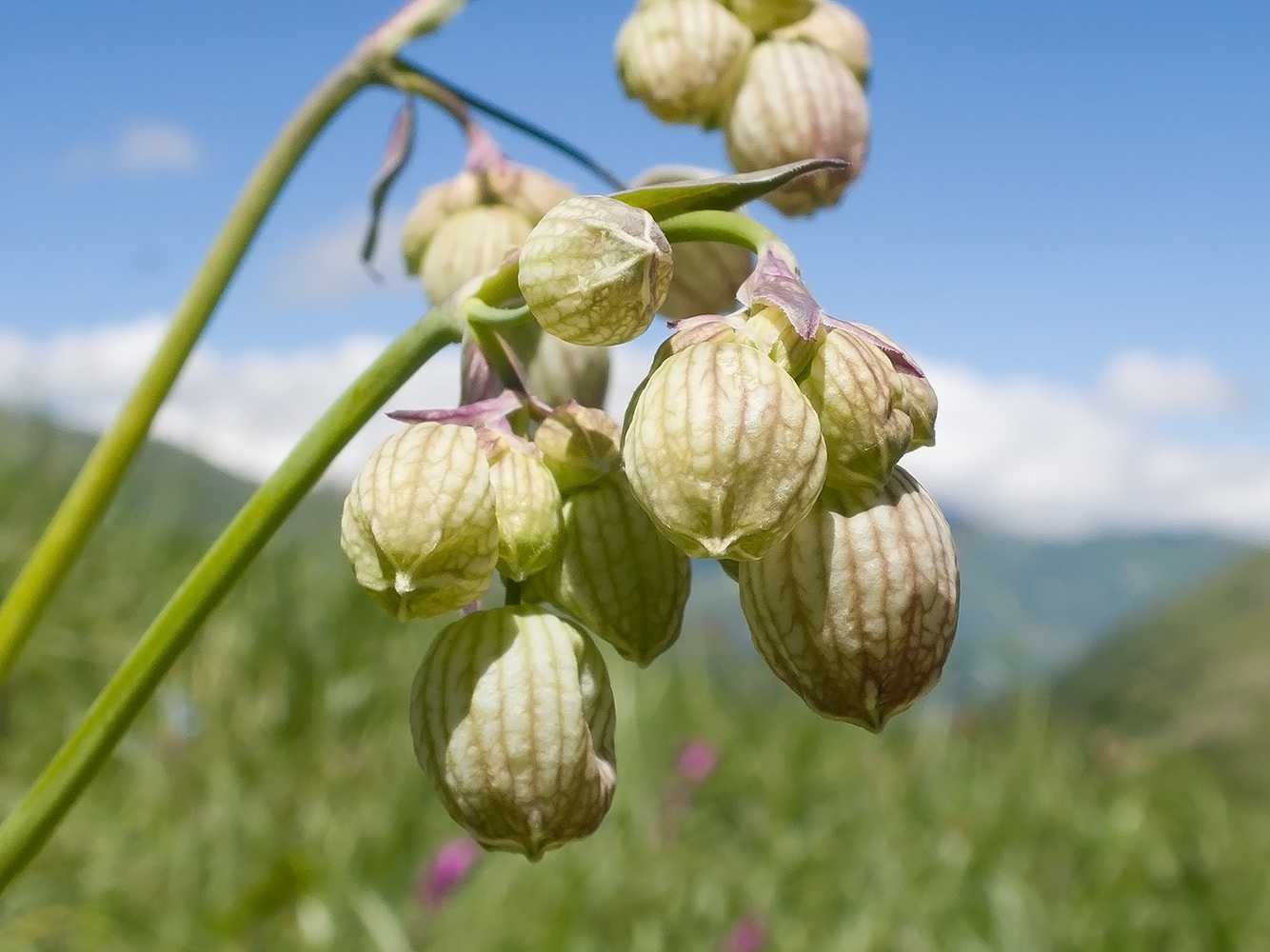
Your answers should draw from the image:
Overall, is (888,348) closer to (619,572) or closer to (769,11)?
(619,572)

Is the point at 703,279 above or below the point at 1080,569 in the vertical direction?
above

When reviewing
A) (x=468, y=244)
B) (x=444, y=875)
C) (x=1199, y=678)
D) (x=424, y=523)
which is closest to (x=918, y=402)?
(x=424, y=523)

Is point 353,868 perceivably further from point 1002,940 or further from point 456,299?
point 456,299

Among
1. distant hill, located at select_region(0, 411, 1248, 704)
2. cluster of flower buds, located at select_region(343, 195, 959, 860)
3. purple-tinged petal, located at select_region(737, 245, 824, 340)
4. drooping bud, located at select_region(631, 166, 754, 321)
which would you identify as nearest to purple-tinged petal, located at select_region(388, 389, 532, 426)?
cluster of flower buds, located at select_region(343, 195, 959, 860)

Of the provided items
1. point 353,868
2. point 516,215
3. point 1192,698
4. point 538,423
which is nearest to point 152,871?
point 353,868

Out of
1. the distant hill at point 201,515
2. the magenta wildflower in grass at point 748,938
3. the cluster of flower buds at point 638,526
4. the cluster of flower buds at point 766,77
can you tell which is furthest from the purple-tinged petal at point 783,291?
the magenta wildflower in grass at point 748,938

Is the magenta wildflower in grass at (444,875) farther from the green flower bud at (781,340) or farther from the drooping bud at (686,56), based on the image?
the green flower bud at (781,340)
